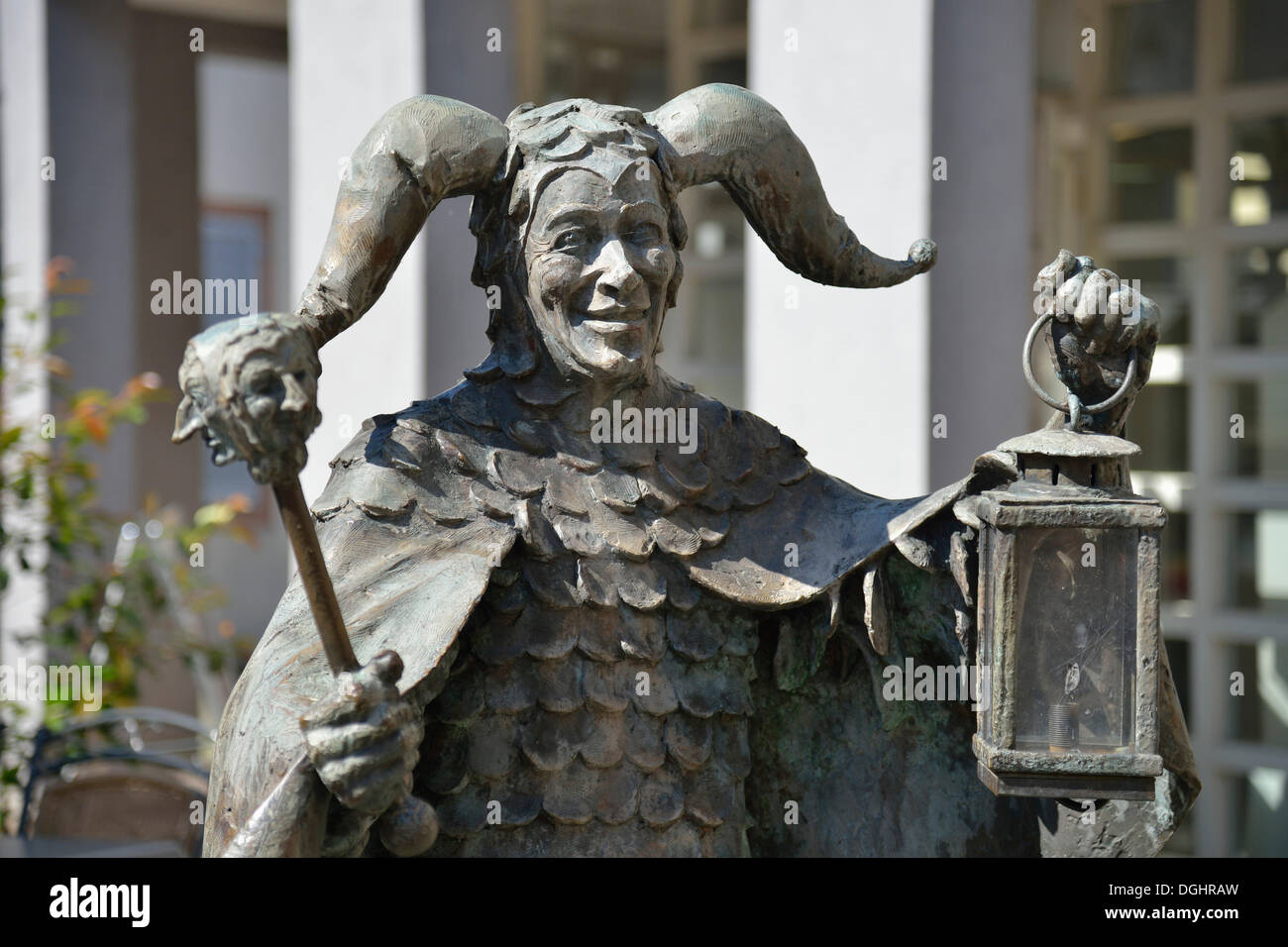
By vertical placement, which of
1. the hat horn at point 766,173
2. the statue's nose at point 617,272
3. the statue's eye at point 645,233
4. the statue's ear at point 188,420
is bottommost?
the statue's ear at point 188,420

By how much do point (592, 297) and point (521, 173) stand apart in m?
0.18

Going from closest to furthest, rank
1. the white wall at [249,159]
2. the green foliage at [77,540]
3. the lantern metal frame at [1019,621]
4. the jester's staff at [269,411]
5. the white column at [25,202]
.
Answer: the jester's staff at [269,411], the lantern metal frame at [1019,621], the green foliage at [77,540], the white column at [25,202], the white wall at [249,159]

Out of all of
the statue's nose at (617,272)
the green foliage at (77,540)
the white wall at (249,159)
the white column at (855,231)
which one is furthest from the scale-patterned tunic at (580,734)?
the white wall at (249,159)

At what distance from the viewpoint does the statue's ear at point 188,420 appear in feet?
4.73

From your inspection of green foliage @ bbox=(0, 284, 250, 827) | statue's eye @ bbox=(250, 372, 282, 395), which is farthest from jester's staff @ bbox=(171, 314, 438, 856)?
green foliage @ bbox=(0, 284, 250, 827)

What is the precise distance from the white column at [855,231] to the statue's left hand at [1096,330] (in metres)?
1.31

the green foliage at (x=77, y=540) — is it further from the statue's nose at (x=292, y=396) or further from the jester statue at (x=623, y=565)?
the statue's nose at (x=292, y=396)

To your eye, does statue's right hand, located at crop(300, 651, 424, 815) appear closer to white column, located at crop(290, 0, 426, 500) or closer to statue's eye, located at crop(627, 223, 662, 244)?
statue's eye, located at crop(627, 223, 662, 244)

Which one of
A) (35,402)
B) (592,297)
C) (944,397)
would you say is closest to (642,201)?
(592,297)

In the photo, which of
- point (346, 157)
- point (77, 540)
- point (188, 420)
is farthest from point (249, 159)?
point (188, 420)

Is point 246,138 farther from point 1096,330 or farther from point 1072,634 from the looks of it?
point 1072,634

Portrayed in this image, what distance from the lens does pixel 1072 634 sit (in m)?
1.65

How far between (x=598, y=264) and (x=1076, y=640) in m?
0.71
